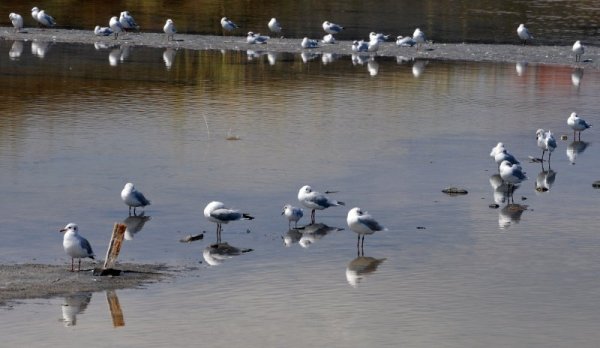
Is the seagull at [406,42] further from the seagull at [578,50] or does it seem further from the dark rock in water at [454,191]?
the dark rock in water at [454,191]

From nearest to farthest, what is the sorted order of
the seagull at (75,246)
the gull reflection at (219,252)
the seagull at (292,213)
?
the seagull at (75,246)
the gull reflection at (219,252)
the seagull at (292,213)

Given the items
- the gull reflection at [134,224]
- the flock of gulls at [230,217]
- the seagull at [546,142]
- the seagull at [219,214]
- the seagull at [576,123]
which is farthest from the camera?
the seagull at [576,123]

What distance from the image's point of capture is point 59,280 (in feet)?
75.2

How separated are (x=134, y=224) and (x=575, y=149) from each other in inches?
617

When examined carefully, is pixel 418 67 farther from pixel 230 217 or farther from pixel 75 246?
Result: pixel 75 246

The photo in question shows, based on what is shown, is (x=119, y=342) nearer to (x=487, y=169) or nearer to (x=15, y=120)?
(x=487, y=169)

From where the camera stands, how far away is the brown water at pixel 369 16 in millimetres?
71000

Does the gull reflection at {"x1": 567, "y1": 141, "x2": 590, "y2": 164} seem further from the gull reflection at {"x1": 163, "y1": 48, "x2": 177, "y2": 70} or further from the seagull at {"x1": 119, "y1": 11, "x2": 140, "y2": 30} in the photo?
the seagull at {"x1": 119, "y1": 11, "x2": 140, "y2": 30}

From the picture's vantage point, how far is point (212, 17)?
7856cm

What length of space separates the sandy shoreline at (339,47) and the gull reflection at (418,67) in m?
1.73

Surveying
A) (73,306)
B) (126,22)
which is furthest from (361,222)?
(126,22)

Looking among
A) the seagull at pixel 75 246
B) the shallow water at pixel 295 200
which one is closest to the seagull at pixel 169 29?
the shallow water at pixel 295 200

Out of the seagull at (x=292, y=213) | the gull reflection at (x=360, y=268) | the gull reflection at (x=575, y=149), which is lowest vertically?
the gull reflection at (x=360, y=268)

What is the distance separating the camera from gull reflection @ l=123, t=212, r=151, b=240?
88.6 feet
